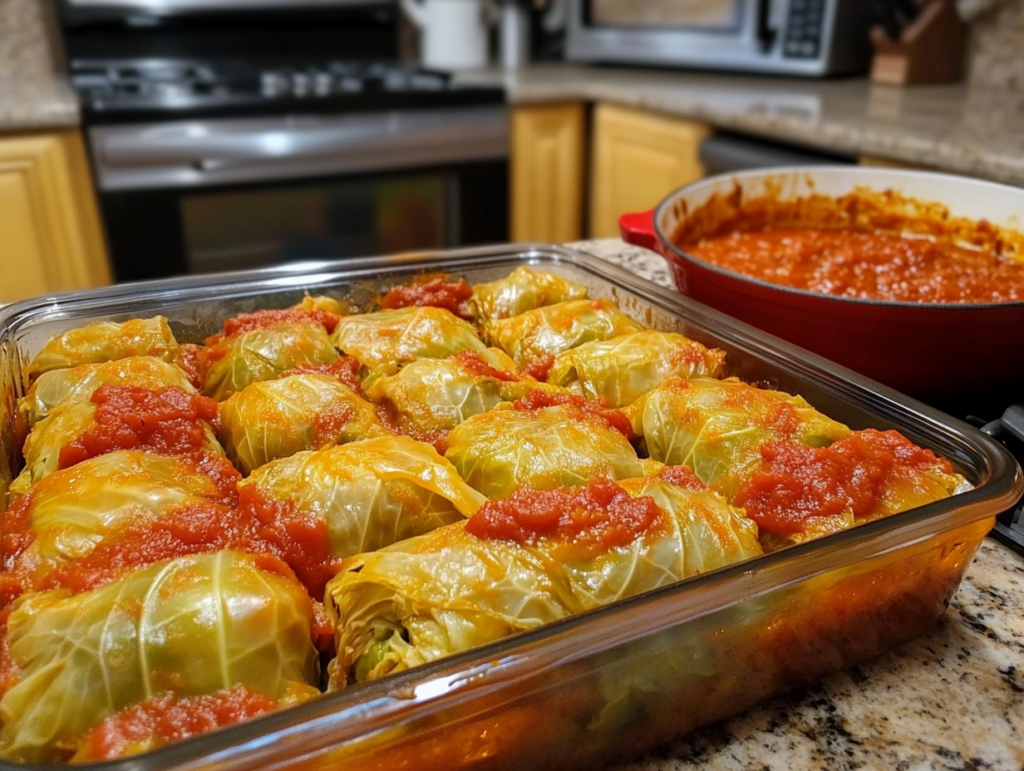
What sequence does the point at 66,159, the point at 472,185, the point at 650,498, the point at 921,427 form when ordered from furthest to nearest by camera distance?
the point at 472,185, the point at 66,159, the point at 921,427, the point at 650,498

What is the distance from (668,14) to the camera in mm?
4570

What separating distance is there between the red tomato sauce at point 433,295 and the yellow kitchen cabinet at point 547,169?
2.79m

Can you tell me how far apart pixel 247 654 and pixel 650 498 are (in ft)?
1.71

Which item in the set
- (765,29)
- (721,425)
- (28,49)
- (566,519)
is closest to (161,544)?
(566,519)

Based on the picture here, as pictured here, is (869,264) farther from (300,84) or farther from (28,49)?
(28,49)

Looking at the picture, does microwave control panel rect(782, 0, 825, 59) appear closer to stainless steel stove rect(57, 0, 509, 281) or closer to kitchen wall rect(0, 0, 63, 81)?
stainless steel stove rect(57, 0, 509, 281)

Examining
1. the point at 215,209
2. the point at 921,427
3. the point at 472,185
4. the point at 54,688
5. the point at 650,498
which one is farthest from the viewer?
the point at 472,185

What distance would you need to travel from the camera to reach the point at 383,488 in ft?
3.70

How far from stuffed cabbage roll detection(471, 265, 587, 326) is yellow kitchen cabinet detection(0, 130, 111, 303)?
264 cm

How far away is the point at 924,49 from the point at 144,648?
4473 mm

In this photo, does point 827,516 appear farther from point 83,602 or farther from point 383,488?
point 83,602

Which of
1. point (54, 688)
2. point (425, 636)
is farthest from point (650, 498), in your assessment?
point (54, 688)

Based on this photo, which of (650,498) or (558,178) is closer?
(650,498)

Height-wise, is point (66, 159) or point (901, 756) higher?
point (66, 159)
